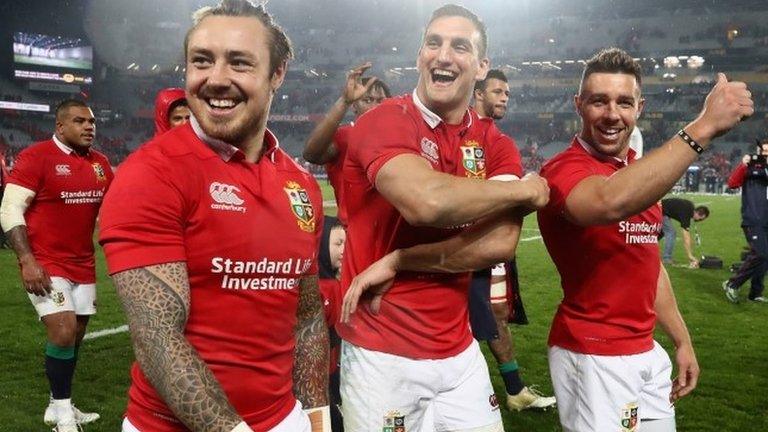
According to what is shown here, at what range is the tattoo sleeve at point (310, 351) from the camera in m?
2.76

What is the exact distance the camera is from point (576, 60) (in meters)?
61.5

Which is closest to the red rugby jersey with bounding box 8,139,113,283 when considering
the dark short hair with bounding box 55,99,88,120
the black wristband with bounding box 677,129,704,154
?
the dark short hair with bounding box 55,99,88,120

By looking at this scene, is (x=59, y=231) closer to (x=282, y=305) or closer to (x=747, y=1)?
(x=282, y=305)

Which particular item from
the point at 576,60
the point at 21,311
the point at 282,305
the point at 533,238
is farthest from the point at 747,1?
the point at 282,305

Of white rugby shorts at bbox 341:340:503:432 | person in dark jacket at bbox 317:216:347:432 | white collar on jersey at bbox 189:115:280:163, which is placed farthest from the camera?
person in dark jacket at bbox 317:216:347:432

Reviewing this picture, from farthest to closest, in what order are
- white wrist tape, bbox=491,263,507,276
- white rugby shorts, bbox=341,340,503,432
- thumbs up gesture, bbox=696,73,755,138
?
white wrist tape, bbox=491,263,507,276 → white rugby shorts, bbox=341,340,503,432 → thumbs up gesture, bbox=696,73,755,138

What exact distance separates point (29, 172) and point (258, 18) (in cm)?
450

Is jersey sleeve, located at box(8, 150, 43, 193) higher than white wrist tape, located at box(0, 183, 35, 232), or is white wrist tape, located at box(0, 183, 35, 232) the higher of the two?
jersey sleeve, located at box(8, 150, 43, 193)

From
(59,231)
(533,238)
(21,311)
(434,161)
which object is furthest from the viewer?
(533,238)

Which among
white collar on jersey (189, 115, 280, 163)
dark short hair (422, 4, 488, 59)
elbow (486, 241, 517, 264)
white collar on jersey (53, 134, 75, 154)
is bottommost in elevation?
elbow (486, 241, 517, 264)

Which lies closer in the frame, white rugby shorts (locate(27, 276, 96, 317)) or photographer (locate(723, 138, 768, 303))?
white rugby shorts (locate(27, 276, 96, 317))

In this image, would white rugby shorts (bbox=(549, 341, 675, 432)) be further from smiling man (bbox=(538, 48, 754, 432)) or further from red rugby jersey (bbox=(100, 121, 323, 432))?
A: red rugby jersey (bbox=(100, 121, 323, 432))

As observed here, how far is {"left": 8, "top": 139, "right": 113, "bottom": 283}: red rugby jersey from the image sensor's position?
6102 mm

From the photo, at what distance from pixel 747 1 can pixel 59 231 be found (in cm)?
6760
